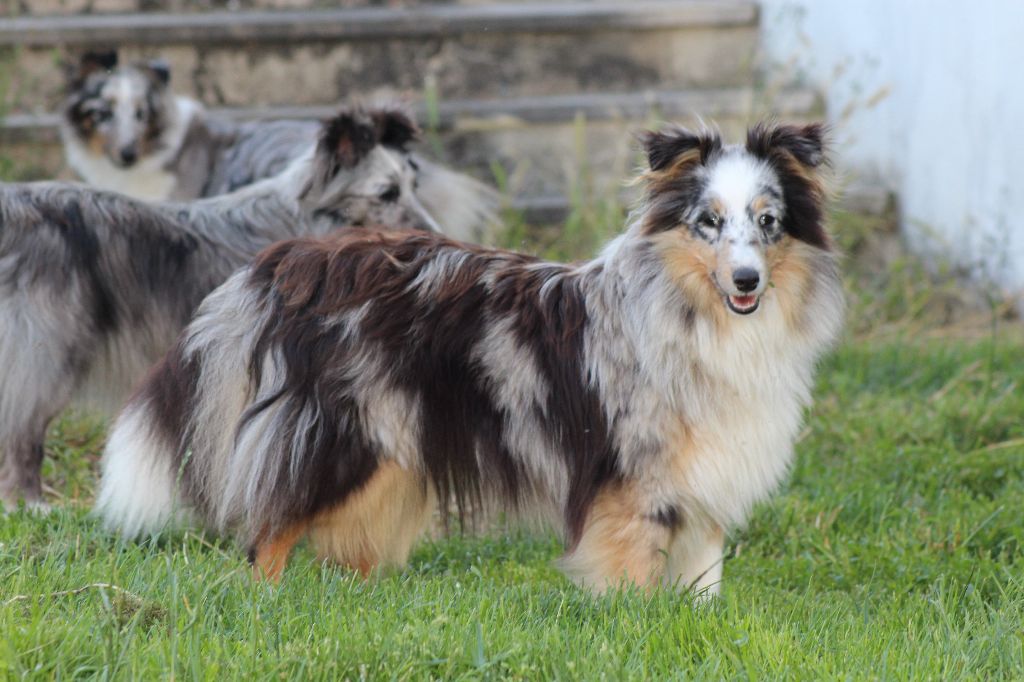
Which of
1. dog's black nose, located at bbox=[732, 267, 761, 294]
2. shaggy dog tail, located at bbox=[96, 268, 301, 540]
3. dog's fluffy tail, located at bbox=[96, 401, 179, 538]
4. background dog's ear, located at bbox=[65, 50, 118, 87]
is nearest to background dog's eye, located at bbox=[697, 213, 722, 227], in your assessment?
dog's black nose, located at bbox=[732, 267, 761, 294]

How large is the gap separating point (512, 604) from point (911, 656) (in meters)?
1.10

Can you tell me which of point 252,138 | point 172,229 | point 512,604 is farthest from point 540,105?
point 512,604

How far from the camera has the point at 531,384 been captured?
411cm

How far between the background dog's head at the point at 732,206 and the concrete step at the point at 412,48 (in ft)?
16.2

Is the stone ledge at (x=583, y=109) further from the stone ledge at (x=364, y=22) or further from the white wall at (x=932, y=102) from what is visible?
the stone ledge at (x=364, y=22)

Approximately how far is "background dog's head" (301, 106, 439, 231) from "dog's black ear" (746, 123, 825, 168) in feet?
6.72

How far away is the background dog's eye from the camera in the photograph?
394 cm

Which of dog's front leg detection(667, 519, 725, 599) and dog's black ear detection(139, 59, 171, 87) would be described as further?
dog's black ear detection(139, 59, 171, 87)

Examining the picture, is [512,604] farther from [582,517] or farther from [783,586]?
[783,586]

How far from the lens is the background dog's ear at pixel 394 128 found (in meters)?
5.75

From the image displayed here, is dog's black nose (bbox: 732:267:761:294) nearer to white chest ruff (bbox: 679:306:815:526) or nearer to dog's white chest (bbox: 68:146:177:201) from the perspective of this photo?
white chest ruff (bbox: 679:306:815:526)

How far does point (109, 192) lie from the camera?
520 cm

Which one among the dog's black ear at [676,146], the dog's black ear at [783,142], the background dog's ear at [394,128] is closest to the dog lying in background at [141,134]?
the background dog's ear at [394,128]

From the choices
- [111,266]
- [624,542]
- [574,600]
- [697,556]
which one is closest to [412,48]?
[111,266]
